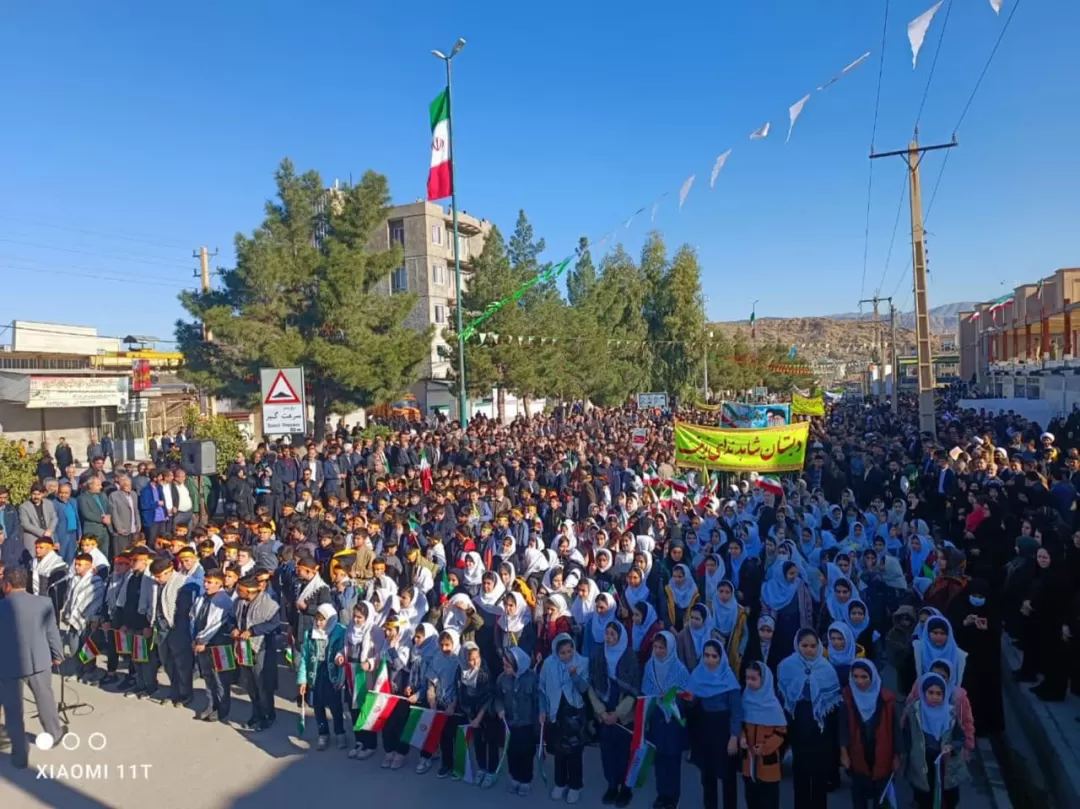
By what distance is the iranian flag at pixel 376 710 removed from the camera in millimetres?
6016

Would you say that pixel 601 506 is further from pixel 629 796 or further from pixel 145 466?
pixel 145 466

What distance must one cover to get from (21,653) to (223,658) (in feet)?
4.99

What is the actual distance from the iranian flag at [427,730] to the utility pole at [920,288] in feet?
46.5

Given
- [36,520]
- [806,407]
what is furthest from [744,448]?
[806,407]

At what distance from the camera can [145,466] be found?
14148mm

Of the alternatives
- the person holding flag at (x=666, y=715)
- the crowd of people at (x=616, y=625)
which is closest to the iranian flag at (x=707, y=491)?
the crowd of people at (x=616, y=625)

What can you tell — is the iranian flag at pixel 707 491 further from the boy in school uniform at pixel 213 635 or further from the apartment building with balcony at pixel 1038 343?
the apartment building with balcony at pixel 1038 343

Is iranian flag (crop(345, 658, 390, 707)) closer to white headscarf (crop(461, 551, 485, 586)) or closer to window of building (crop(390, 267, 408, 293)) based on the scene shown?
white headscarf (crop(461, 551, 485, 586))

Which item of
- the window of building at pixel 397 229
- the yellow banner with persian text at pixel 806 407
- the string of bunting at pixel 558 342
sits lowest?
the yellow banner with persian text at pixel 806 407

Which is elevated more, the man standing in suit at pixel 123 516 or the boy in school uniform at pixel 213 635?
the man standing in suit at pixel 123 516

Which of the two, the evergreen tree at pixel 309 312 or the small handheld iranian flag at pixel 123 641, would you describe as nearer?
the small handheld iranian flag at pixel 123 641

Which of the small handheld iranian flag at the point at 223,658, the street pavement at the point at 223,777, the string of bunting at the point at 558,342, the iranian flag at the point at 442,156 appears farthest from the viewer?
the string of bunting at the point at 558,342

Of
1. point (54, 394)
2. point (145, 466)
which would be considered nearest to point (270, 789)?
point (145, 466)

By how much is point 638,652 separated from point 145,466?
11.7 m
